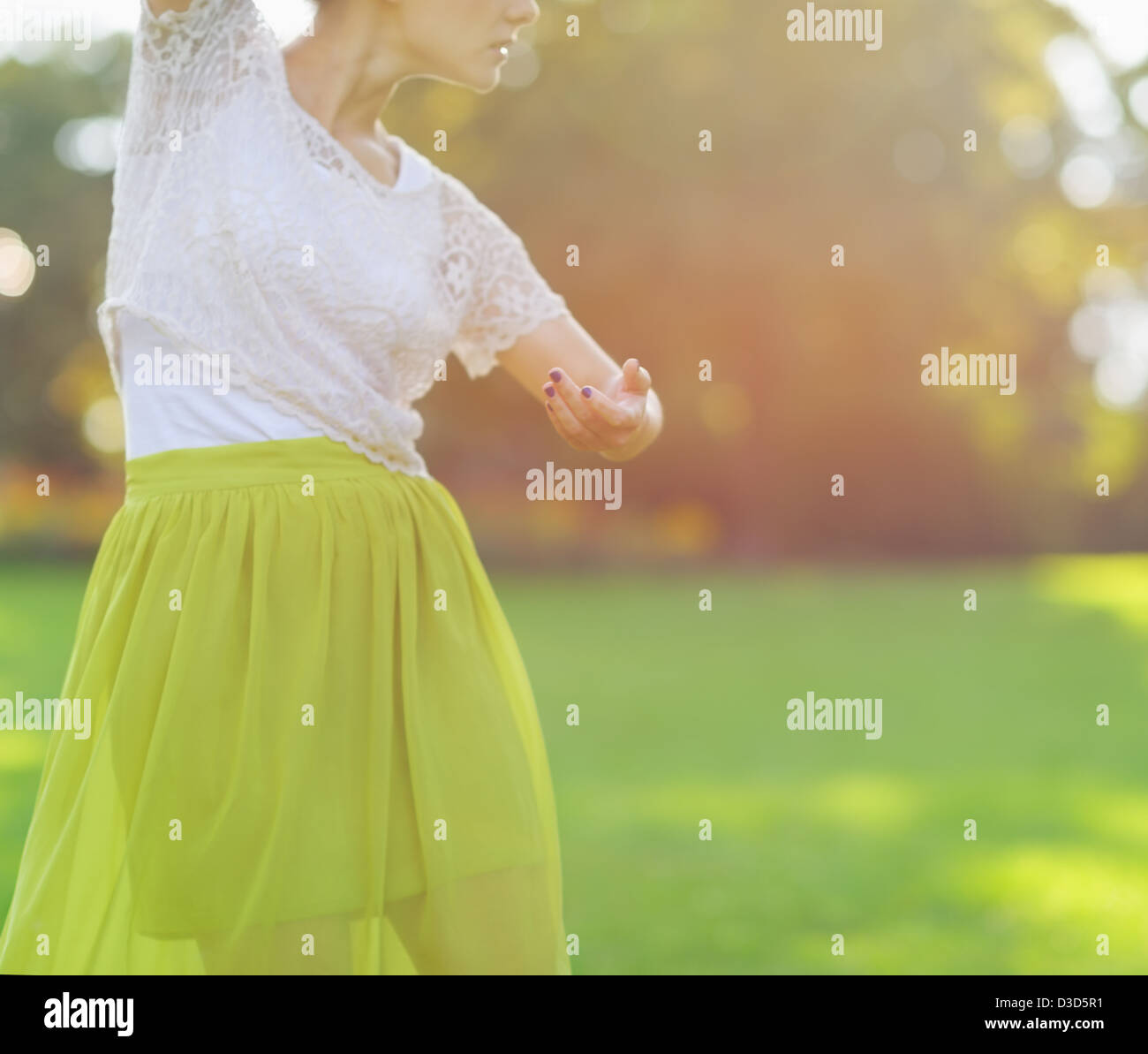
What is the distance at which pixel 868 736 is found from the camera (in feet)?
30.0

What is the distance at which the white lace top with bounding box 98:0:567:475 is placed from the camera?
1.92 metres

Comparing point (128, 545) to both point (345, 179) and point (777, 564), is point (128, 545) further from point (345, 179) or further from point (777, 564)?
point (777, 564)

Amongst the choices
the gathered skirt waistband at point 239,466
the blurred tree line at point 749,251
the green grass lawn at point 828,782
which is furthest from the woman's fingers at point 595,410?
the blurred tree line at point 749,251

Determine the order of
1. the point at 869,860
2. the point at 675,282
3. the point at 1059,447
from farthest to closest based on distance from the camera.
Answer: the point at 1059,447 → the point at 675,282 → the point at 869,860

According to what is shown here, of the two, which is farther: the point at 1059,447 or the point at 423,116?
the point at 1059,447

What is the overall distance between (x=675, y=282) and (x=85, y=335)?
8.88 metres

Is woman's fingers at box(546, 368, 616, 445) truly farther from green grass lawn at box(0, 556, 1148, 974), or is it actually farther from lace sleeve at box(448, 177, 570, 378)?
green grass lawn at box(0, 556, 1148, 974)

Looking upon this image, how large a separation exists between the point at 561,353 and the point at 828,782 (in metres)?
5.90

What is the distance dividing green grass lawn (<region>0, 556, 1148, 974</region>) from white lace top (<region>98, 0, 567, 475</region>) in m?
2.67

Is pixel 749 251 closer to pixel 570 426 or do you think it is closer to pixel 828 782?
pixel 828 782

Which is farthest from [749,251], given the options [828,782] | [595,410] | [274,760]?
[274,760]

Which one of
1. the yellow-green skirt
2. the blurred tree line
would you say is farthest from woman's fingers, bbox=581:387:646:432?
the blurred tree line

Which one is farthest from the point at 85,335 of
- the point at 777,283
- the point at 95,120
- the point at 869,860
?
the point at 869,860

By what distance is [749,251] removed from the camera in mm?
20734
